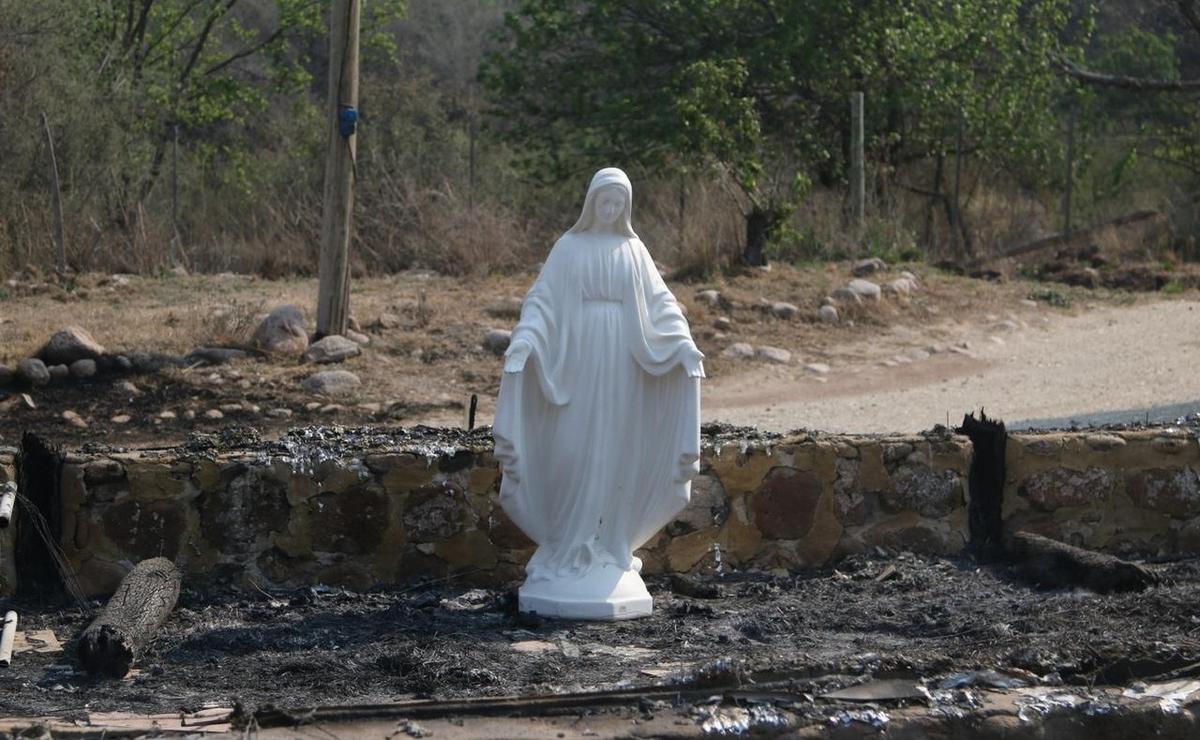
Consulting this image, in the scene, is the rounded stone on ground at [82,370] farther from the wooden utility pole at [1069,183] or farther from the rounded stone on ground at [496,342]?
the wooden utility pole at [1069,183]

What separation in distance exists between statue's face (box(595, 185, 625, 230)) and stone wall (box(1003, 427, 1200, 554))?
2.47 metres

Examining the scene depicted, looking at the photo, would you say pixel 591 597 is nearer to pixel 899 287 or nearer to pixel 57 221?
pixel 899 287

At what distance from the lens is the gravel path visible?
12805mm

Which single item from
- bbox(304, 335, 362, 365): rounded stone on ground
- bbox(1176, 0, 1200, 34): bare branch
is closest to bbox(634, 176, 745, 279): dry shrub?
bbox(304, 335, 362, 365): rounded stone on ground

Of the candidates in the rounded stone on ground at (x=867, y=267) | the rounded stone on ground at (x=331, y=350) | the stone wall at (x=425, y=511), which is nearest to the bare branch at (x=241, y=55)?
the rounded stone on ground at (x=867, y=267)

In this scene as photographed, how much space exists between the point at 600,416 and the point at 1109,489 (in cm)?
289

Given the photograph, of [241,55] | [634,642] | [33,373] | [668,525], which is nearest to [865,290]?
[33,373]

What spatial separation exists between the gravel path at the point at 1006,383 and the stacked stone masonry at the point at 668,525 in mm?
3450

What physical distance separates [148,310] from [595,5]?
877cm

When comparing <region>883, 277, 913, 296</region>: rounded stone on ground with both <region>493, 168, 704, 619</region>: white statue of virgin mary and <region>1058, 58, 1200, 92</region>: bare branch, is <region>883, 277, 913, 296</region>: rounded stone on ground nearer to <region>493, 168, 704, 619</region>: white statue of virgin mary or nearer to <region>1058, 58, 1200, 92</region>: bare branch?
<region>1058, 58, 1200, 92</region>: bare branch

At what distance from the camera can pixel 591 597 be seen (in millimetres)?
7020

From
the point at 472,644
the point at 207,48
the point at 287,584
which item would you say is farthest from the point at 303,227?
the point at 472,644

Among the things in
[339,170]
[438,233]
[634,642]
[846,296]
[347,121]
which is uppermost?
[347,121]

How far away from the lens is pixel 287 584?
7.77 meters
